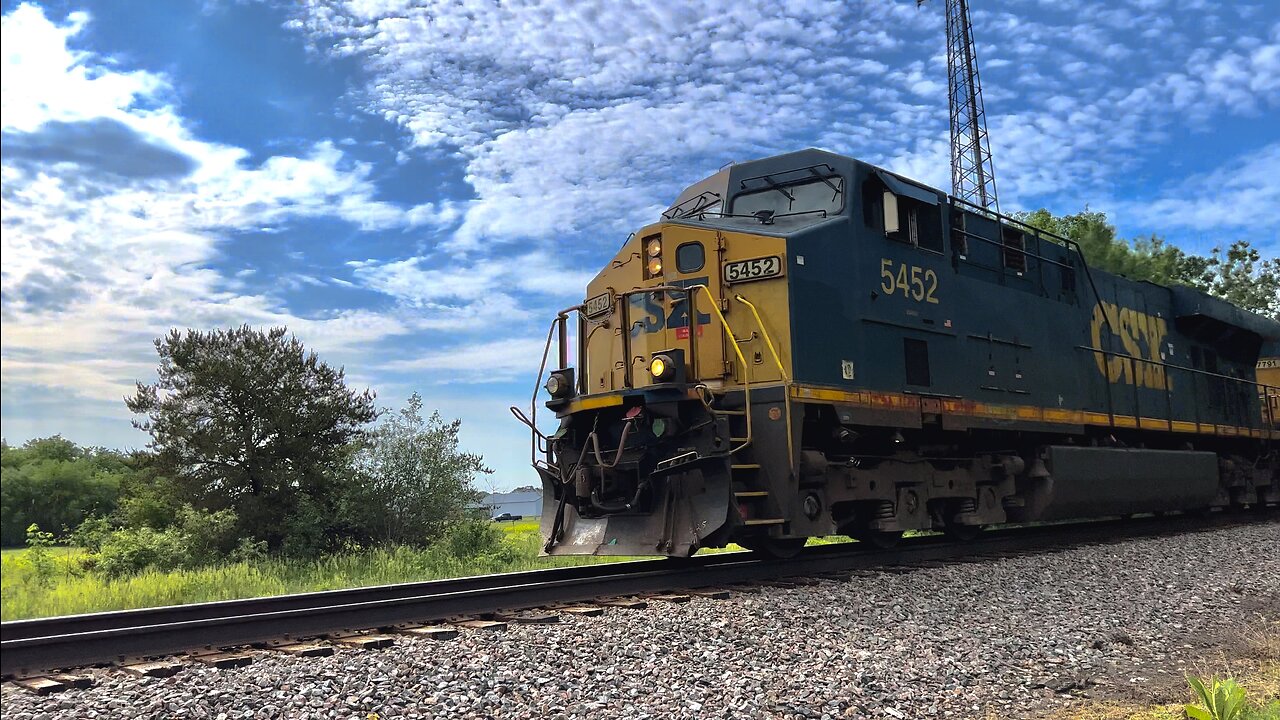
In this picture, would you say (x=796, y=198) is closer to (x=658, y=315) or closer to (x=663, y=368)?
(x=658, y=315)

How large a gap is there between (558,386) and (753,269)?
2084 millimetres

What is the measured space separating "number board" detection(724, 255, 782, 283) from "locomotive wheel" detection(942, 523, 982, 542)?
372 cm

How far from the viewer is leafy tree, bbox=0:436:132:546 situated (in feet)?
6.19

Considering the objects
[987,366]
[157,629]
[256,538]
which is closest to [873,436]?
[987,366]

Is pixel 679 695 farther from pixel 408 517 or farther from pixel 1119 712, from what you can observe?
pixel 408 517

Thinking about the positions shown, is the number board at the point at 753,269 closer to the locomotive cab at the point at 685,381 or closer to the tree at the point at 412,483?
the locomotive cab at the point at 685,381

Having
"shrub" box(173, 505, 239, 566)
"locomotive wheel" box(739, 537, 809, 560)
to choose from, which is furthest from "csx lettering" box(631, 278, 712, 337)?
"shrub" box(173, 505, 239, 566)

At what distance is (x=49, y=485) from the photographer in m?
→ 2.06

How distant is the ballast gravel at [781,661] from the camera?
12.3 feet

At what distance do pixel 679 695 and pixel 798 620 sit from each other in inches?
Answer: 67.7

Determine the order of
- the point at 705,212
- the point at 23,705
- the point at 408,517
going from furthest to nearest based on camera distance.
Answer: the point at 408,517 → the point at 705,212 → the point at 23,705

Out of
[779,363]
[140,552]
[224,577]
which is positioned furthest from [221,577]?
[779,363]

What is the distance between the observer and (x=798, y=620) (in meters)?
5.65

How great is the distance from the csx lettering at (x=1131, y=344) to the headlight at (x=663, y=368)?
7.23m
